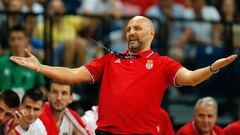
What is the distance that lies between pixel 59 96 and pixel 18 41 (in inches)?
59.8

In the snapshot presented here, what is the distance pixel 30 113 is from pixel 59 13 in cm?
298

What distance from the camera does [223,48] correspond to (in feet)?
42.7

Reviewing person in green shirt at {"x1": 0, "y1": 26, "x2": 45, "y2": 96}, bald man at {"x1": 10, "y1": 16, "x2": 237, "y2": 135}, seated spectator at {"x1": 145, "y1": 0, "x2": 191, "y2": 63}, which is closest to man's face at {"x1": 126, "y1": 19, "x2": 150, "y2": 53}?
bald man at {"x1": 10, "y1": 16, "x2": 237, "y2": 135}

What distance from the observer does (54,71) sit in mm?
8312

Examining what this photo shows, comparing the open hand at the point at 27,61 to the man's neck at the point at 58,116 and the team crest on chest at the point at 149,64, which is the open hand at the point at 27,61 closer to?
the team crest on chest at the point at 149,64

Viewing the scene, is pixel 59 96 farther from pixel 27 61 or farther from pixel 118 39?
pixel 118 39

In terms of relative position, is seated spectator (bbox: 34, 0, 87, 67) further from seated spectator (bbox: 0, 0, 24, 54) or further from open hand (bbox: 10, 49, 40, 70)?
open hand (bbox: 10, 49, 40, 70)

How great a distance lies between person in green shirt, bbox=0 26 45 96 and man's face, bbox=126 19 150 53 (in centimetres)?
320

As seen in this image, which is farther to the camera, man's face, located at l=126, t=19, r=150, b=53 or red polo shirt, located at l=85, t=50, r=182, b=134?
man's face, located at l=126, t=19, r=150, b=53

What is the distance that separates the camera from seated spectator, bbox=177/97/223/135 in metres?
10.7

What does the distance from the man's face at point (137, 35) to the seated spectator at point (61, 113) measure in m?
2.03

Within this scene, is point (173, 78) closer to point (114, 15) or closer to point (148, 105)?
point (148, 105)

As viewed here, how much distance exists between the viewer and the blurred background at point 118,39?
1217 centimetres

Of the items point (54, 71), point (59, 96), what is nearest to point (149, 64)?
point (54, 71)
